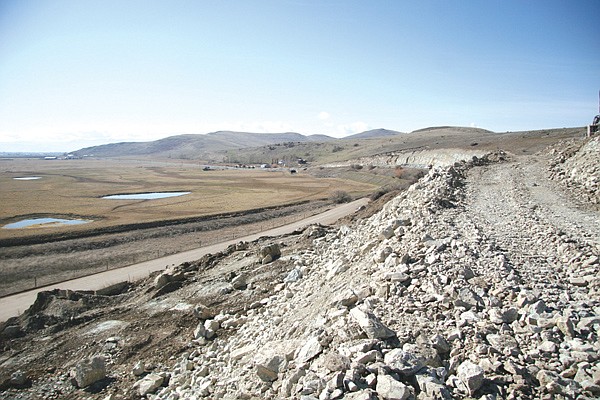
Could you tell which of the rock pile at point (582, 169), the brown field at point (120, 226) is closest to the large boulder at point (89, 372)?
the rock pile at point (582, 169)

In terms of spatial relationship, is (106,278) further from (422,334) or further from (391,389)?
(391,389)

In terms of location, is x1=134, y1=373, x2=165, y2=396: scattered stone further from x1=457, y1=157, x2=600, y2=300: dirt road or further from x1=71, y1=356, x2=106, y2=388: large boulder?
x1=457, y1=157, x2=600, y2=300: dirt road

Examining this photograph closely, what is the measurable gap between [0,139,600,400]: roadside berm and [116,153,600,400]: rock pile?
0.03 m

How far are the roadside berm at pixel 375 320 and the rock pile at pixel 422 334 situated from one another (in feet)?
0.10

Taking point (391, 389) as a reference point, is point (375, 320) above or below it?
above

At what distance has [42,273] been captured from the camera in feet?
107

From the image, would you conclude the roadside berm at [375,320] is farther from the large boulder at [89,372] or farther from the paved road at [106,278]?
the paved road at [106,278]

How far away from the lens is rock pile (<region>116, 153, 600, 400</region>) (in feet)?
18.6

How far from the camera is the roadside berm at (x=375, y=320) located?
5.93 m

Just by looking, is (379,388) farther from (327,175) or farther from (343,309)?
(327,175)

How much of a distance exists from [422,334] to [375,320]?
894mm

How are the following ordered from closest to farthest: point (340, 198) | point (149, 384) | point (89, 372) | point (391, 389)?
point (391, 389) < point (149, 384) < point (89, 372) < point (340, 198)

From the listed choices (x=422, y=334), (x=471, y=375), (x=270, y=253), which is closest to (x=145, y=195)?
(x=270, y=253)

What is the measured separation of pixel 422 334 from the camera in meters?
6.87
